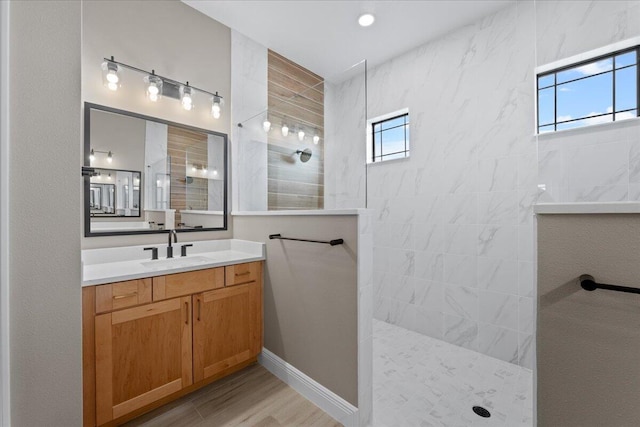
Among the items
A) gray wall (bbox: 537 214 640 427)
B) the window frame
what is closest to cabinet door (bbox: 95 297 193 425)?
gray wall (bbox: 537 214 640 427)

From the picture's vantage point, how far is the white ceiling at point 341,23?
232 centimetres

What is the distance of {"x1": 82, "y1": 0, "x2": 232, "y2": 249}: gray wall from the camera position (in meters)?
1.92

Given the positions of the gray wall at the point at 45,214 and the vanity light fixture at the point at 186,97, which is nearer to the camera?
the gray wall at the point at 45,214

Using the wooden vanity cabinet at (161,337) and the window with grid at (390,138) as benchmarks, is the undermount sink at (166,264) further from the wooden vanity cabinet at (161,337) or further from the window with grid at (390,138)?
the window with grid at (390,138)

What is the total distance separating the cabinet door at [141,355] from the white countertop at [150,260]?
20cm

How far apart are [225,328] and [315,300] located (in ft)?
2.27

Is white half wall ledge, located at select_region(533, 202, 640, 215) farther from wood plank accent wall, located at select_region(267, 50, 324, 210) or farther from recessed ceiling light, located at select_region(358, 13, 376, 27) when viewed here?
recessed ceiling light, located at select_region(358, 13, 376, 27)

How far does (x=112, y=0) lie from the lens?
1986 millimetres

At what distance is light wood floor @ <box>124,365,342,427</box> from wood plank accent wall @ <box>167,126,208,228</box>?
1.30m

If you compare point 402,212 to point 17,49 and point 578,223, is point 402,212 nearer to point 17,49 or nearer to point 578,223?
point 578,223

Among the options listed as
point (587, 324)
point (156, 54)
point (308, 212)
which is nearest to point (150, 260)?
point (308, 212)

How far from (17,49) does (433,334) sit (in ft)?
10.8

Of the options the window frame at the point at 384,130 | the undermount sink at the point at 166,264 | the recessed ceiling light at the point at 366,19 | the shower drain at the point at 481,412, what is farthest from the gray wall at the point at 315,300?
the recessed ceiling light at the point at 366,19

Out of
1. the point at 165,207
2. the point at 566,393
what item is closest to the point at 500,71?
the point at 566,393
